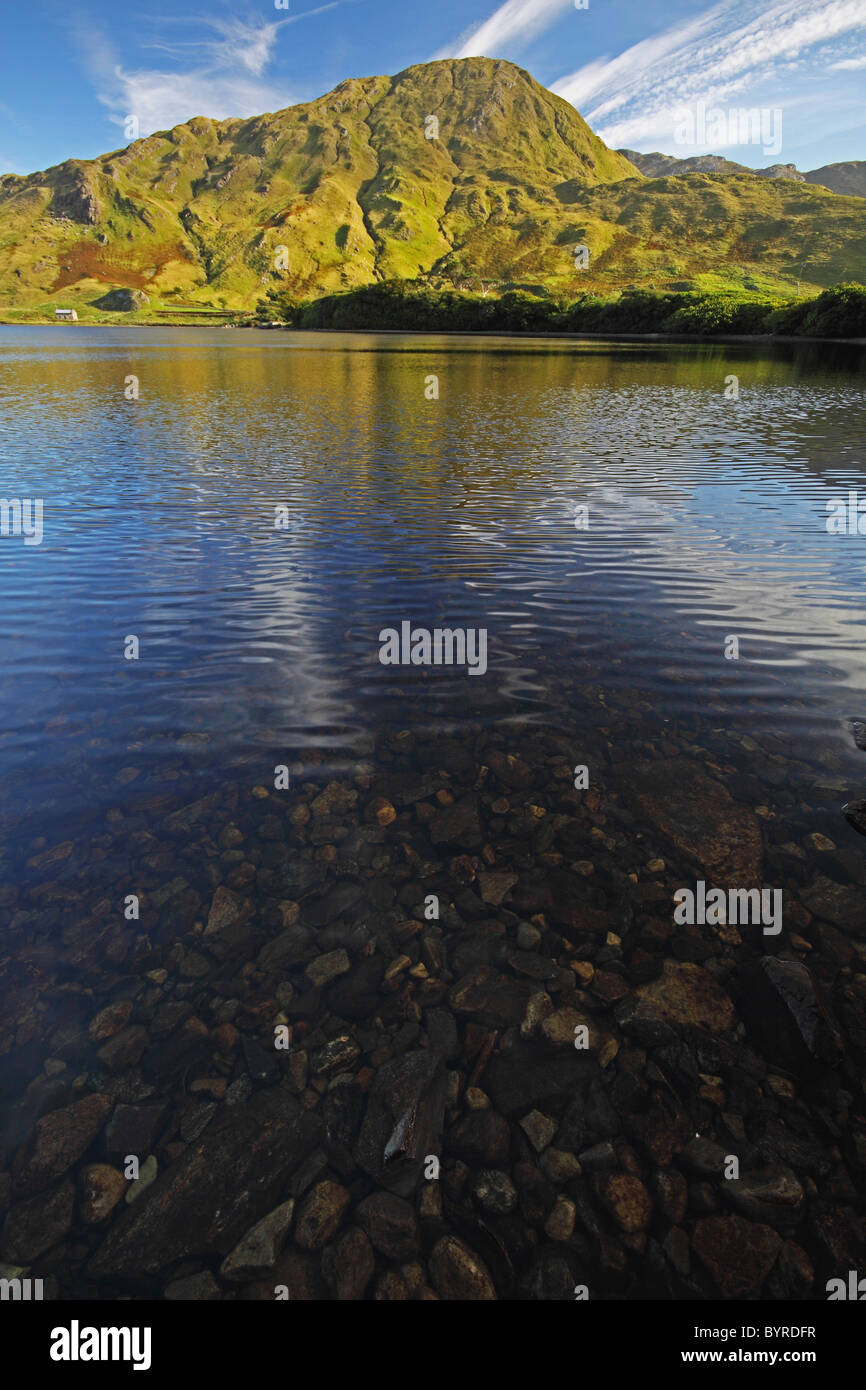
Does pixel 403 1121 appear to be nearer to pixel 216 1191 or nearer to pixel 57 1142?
pixel 216 1191

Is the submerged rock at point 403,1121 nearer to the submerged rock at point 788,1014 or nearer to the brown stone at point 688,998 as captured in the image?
the brown stone at point 688,998

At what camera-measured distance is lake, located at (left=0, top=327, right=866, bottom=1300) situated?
5496 mm

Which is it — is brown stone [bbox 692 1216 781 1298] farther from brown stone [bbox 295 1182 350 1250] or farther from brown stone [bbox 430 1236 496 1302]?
brown stone [bbox 295 1182 350 1250]

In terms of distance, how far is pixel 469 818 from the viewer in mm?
Answer: 10094

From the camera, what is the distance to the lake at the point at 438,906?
550cm

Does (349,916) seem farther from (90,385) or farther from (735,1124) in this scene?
(90,385)

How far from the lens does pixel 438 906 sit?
28.0 feet

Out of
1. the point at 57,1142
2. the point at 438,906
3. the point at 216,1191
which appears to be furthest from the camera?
the point at 438,906

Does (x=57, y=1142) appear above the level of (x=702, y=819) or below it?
below

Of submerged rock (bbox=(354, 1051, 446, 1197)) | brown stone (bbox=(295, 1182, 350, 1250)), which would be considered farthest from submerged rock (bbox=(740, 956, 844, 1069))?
brown stone (bbox=(295, 1182, 350, 1250))

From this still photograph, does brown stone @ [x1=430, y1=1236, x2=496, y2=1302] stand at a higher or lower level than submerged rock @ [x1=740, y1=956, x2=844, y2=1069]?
lower

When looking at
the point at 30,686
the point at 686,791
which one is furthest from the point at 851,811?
the point at 30,686

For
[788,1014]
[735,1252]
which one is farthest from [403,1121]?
[788,1014]
